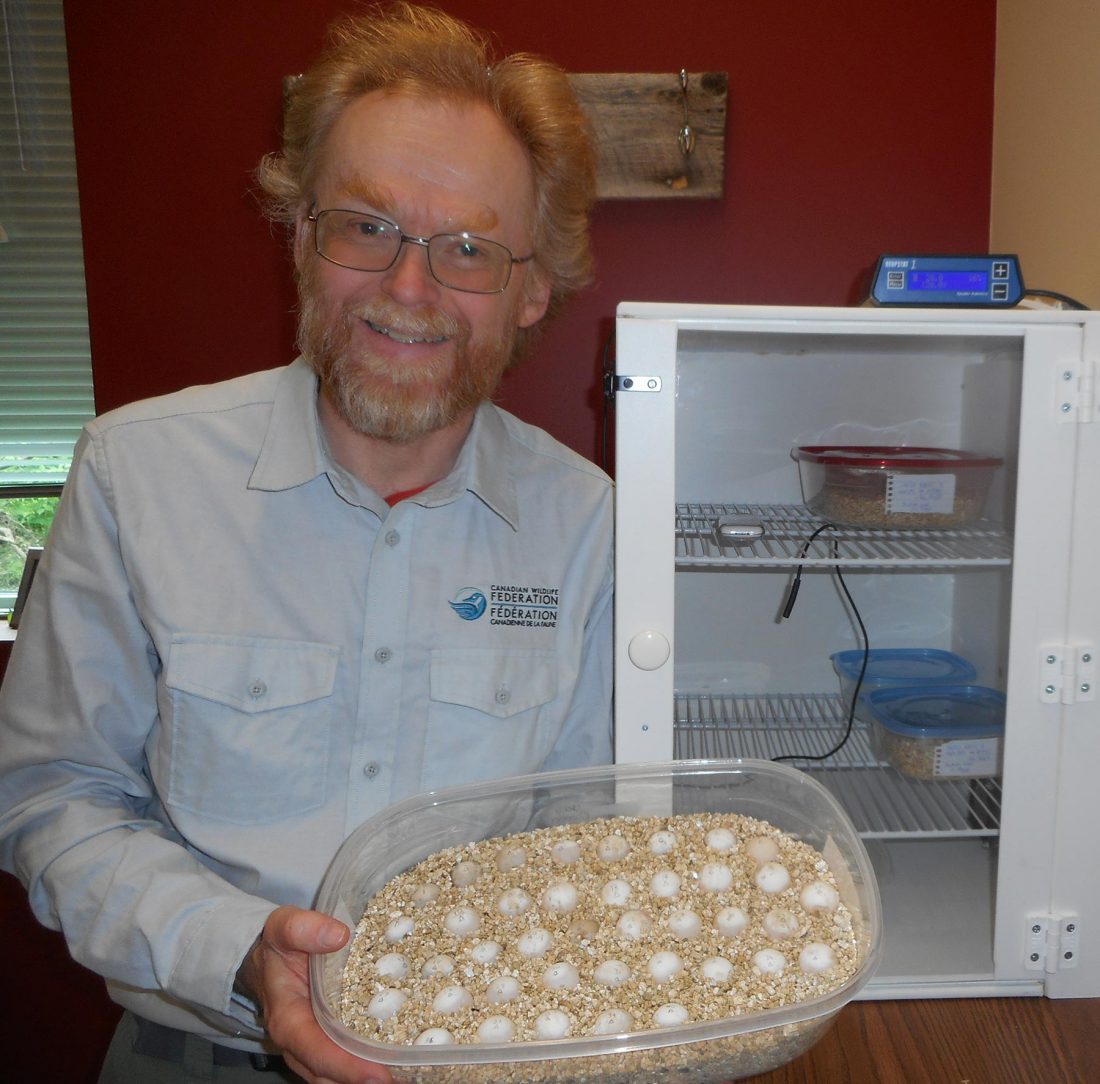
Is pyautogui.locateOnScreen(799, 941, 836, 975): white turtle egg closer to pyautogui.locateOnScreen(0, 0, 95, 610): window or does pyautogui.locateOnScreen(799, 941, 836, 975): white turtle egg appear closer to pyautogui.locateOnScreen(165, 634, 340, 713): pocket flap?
pyautogui.locateOnScreen(165, 634, 340, 713): pocket flap

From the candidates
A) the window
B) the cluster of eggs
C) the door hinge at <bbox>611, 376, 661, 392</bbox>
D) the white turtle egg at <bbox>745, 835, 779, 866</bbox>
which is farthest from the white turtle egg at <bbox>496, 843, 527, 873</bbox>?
the window

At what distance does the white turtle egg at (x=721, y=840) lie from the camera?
2.81 ft

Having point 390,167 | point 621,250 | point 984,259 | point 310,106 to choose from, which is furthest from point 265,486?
point 621,250

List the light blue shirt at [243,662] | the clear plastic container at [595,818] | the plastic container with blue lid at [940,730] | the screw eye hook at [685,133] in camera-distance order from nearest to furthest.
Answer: the clear plastic container at [595,818], the light blue shirt at [243,662], the plastic container with blue lid at [940,730], the screw eye hook at [685,133]

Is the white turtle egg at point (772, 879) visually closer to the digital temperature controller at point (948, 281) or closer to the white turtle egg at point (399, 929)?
the white turtle egg at point (399, 929)

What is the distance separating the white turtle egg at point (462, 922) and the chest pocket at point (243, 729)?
316mm

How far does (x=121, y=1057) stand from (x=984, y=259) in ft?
5.05

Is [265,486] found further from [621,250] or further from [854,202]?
[854,202]

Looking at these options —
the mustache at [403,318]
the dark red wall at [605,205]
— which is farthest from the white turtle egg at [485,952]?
the dark red wall at [605,205]

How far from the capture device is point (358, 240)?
1.06 meters

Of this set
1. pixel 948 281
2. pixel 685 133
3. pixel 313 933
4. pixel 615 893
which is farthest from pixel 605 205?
pixel 313 933

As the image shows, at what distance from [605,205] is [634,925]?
5.24ft

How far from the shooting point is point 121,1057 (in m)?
1.09

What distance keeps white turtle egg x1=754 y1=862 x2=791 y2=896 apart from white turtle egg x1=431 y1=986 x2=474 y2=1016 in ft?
0.93
